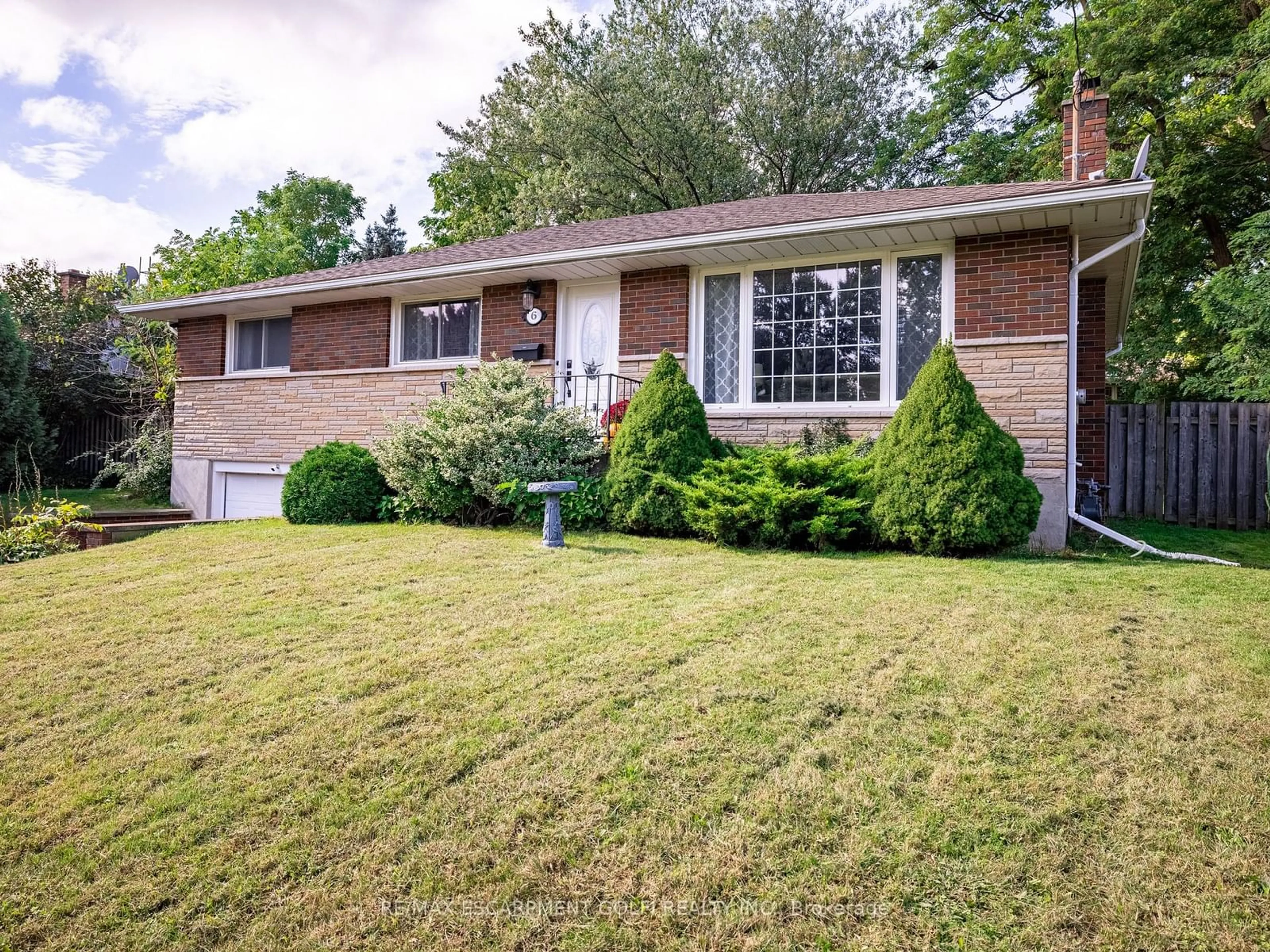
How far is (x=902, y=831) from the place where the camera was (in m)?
2.10

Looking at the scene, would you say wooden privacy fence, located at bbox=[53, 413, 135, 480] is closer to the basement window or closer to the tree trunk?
the basement window

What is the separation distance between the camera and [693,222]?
9.55 metres

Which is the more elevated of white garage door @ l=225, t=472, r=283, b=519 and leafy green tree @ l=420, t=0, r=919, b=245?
leafy green tree @ l=420, t=0, r=919, b=245

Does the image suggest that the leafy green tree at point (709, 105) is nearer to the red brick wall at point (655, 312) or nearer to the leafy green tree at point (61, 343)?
the leafy green tree at point (61, 343)

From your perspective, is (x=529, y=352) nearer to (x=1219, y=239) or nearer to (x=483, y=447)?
(x=483, y=447)

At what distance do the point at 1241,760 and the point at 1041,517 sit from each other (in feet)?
15.9

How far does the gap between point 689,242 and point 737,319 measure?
1169 millimetres

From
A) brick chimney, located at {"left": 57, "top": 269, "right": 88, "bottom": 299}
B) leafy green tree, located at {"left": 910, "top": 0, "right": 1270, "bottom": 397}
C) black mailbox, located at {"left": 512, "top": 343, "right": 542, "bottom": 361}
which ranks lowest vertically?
black mailbox, located at {"left": 512, "top": 343, "right": 542, "bottom": 361}

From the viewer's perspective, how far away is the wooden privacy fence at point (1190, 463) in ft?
29.8

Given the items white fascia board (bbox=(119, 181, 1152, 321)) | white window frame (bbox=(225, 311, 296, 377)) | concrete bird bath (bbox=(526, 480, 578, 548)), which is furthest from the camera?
white window frame (bbox=(225, 311, 296, 377))

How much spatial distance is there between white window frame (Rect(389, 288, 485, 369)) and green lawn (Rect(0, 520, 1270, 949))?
21.5 ft

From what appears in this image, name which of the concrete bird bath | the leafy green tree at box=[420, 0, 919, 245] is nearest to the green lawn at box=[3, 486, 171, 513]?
the concrete bird bath

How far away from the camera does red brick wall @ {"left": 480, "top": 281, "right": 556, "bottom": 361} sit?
9.91 m

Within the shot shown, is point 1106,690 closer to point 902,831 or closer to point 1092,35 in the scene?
point 902,831
